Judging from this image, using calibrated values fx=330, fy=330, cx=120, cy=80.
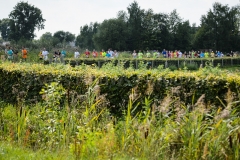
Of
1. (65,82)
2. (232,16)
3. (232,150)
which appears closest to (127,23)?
(232,16)

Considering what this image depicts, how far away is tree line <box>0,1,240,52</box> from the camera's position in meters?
71.1

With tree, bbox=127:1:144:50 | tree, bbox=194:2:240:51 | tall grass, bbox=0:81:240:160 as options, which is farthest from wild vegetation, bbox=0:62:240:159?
tree, bbox=194:2:240:51

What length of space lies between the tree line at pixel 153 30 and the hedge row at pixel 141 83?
5903 cm

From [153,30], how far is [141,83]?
2667 inches

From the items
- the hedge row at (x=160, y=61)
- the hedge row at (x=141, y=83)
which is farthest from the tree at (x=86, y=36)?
the hedge row at (x=141, y=83)

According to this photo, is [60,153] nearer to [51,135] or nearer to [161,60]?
[51,135]

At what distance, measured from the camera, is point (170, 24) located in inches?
3137

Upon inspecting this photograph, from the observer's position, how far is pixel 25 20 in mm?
82875

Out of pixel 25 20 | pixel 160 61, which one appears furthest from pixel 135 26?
pixel 160 61

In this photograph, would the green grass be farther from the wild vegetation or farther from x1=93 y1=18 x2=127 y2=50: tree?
x1=93 y1=18 x2=127 y2=50: tree

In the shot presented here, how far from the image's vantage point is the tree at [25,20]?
79.8 m

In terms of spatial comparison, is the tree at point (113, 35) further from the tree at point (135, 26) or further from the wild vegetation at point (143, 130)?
the wild vegetation at point (143, 130)

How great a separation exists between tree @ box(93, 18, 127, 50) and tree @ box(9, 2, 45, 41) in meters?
20.9

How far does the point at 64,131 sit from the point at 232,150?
284 centimetres
